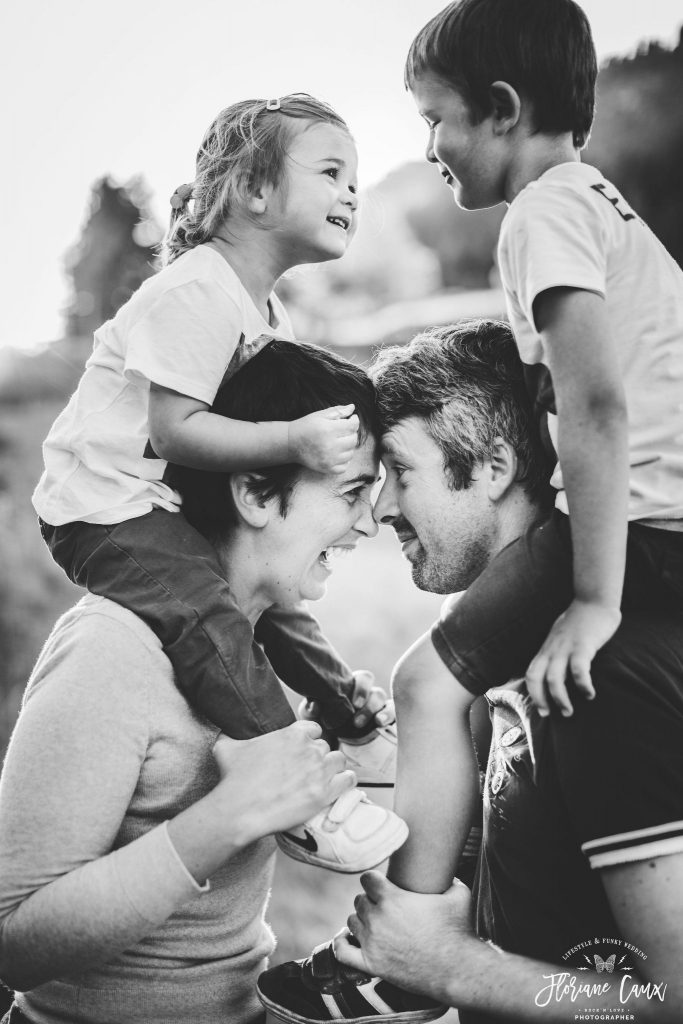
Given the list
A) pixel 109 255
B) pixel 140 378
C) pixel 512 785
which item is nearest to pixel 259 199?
pixel 140 378

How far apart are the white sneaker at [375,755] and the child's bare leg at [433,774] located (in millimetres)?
519

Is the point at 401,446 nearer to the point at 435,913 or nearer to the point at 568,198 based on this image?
the point at 568,198

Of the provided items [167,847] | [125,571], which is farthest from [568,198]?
[167,847]

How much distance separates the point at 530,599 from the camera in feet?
4.40

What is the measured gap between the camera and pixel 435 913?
1.36 m

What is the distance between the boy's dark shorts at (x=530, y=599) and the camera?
131 cm

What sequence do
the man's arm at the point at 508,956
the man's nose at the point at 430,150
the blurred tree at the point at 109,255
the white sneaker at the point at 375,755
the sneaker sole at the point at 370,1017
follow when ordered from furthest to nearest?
the blurred tree at the point at 109,255 < the white sneaker at the point at 375,755 < the man's nose at the point at 430,150 < the sneaker sole at the point at 370,1017 < the man's arm at the point at 508,956

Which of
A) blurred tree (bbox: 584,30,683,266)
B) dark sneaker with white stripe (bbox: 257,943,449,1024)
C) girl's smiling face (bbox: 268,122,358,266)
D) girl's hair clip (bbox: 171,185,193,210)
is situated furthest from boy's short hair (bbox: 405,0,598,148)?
blurred tree (bbox: 584,30,683,266)

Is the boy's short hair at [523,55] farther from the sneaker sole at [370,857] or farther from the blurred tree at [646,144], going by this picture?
the blurred tree at [646,144]

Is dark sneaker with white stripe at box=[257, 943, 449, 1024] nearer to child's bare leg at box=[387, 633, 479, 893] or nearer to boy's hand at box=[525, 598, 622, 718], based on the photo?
child's bare leg at box=[387, 633, 479, 893]

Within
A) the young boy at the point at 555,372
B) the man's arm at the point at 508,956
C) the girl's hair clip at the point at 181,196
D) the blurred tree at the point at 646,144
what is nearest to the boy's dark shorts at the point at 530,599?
the young boy at the point at 555,372

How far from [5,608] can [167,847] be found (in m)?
3.86

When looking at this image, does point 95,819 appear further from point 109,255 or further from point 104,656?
point 109,255

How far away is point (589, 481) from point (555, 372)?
0.54 ft
